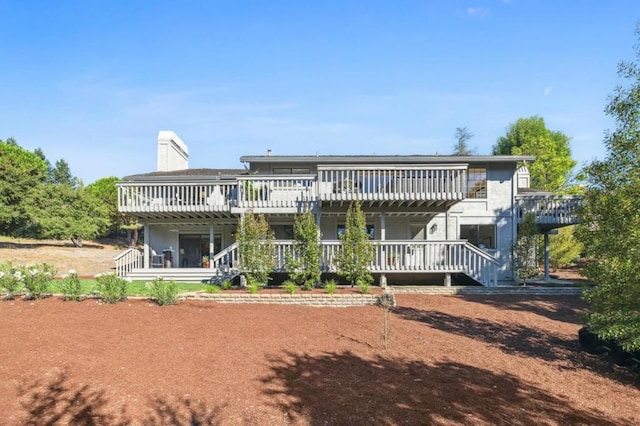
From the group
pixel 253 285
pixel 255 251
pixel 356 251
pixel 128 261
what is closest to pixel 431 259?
pixel 356 251

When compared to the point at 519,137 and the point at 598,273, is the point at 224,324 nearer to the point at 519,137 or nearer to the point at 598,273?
the point at 598,273

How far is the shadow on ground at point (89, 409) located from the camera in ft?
15.1

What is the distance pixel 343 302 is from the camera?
39.9 ft

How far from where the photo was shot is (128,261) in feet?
57.2

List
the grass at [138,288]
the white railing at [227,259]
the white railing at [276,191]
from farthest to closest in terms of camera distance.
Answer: the white railing at [276,191], the white railing at [227,259], the grass at [138,288]

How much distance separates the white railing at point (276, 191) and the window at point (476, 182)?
25.8ft

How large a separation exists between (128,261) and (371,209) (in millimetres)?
11242

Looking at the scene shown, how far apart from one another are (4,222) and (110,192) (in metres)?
17.6

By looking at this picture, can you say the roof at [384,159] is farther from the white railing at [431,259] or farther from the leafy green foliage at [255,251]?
the leafy green foliage at [255,251]

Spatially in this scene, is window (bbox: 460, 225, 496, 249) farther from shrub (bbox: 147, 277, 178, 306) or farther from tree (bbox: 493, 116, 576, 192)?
tree (bbox: 493, 116, 576, 192)

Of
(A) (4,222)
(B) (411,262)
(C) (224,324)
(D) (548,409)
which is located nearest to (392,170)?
(B) (411,262)

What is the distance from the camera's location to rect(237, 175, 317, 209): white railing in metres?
16.4

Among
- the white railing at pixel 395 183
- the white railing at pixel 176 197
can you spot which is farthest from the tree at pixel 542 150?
the white railing at pixel 176 197

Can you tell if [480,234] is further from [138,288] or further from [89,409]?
[89,409]
